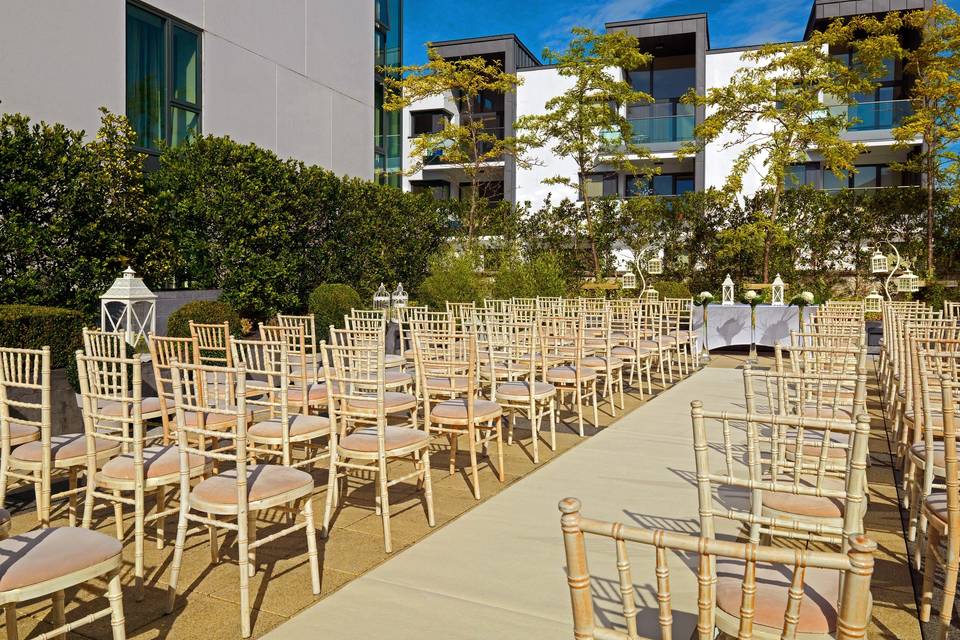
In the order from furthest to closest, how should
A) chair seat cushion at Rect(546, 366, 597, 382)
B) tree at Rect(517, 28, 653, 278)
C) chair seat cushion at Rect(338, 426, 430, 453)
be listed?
tree at Rect(517, 28, 653, 278) < chair seat cushion at Rect(546, 366, 597, 382) < chair seat cushion at Rect(338, 426, 430, 453)

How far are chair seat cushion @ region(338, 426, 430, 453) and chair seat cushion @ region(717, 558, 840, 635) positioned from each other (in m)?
2.05

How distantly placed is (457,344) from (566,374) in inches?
68.3

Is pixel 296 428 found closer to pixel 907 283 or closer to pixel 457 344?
pixel 457 344

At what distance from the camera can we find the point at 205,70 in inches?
489

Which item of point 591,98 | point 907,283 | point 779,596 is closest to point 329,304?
point 779,596

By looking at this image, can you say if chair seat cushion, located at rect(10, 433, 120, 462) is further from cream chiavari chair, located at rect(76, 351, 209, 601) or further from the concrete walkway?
the concrete walkway

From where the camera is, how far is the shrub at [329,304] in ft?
38.7

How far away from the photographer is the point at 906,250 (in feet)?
58.5

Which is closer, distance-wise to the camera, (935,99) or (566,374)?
(566,374)

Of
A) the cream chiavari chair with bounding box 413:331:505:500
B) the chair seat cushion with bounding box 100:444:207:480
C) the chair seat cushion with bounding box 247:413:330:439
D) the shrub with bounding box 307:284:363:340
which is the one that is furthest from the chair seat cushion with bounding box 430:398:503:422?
the shrub with bounding box 307:284:363:340

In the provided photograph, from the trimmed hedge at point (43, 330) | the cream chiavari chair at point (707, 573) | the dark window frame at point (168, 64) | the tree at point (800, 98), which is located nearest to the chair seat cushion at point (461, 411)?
the cream chiavari chair at point (707, 573)

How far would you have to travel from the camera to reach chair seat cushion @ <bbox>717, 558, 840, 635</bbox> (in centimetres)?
191

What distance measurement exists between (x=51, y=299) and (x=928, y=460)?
8602 mm

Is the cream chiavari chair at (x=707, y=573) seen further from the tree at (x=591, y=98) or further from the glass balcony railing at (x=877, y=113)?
the glass balcony railing at (x=877, y=113)
